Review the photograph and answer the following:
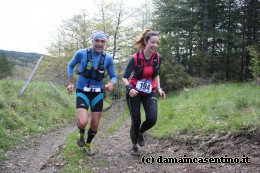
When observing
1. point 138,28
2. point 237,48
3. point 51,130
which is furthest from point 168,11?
point 51,130

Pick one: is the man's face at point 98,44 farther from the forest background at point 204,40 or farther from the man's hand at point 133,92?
the forest background at point 204,40

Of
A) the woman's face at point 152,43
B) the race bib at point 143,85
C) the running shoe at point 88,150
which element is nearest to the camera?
the woman's face at point 152,43

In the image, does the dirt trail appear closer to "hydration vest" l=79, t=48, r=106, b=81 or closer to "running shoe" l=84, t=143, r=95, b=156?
"running shoe" l=84, t=143, r=95, b=156

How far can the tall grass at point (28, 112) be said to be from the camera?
8.28 meters

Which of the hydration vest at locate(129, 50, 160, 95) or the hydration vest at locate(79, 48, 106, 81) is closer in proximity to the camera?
the hydration vest at locate(129, 50, 160, 95)

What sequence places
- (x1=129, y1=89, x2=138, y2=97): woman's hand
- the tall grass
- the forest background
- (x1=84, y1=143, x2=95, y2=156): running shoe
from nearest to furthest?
(x1=129, y1=89, x2=138, y2=97): woman's hand < (x1=84, y1=143, x2=95, y2=156): running shoe < the tall grass < the forest background

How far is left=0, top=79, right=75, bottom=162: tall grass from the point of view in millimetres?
8281

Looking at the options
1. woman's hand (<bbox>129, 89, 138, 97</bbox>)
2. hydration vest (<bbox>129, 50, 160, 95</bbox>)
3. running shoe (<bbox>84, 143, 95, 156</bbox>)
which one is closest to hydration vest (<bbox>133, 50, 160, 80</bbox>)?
hydration vest (<bbox>129, 50, 160, 95</bbox>)

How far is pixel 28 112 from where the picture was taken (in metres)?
11.0

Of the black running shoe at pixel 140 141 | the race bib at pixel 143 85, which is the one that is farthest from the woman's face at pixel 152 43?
the black running shoe at pixel 140 141

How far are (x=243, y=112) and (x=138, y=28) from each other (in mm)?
33001

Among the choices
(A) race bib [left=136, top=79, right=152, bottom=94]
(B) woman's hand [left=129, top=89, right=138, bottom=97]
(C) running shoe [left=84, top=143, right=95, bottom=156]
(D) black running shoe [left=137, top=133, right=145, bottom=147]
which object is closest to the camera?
(B) woman's hand [left=129, top=89, right=138, bottom=97]

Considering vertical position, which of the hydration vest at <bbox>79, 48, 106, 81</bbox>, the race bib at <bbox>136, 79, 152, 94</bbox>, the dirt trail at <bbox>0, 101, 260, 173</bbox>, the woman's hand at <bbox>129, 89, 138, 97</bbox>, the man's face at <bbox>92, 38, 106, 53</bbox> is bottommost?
the dirt trail at <bbox>0, 101, 260, 173</bbox>

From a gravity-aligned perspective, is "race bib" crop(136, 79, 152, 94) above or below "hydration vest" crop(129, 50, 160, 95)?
below
